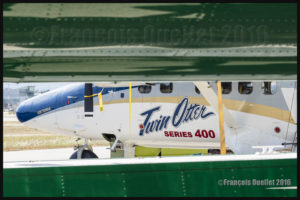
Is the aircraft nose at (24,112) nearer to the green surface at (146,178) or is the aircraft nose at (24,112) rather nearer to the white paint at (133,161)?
the white paint at (133,161)

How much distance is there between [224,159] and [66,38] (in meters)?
2.06

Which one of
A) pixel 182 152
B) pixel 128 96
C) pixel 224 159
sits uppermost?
pixel 128 96

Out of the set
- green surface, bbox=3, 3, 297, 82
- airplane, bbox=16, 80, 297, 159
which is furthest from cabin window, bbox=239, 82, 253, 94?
green surface, bbox=3, 3, 297, 82

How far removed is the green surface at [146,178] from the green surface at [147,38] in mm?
971

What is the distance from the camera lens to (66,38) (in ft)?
13.1

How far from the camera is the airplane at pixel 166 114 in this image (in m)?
9.48

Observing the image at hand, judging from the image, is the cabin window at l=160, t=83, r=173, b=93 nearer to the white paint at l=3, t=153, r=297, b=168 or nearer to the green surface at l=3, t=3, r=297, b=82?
the white paint at l=3, t=153, r=297, b=168

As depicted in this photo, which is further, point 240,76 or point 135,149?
point 135,149

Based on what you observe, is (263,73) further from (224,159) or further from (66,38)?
(66,38)

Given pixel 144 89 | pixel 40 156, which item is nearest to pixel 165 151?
A: pixel 144 89

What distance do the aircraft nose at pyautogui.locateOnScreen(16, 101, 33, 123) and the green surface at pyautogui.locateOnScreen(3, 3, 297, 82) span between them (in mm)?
7325

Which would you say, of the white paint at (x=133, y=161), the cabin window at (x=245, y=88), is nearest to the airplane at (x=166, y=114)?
the cabin window at (x=245, y=88)

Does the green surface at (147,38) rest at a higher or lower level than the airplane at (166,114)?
higher

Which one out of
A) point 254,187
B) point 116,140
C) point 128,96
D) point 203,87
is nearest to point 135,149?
point 116,140
